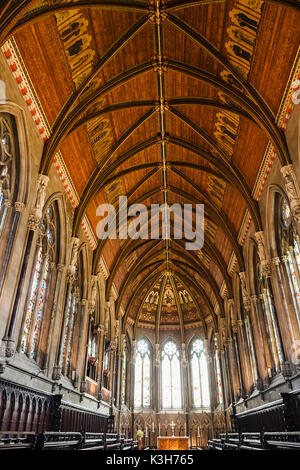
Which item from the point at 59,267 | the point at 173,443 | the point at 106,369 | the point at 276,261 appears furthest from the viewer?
the point at 173,443

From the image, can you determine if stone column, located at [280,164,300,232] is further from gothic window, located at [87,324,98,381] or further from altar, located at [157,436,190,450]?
altar, located at [157,436,190,450]

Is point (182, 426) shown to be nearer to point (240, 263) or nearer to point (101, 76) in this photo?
point (240, 263)

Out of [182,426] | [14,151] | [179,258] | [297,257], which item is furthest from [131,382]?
[14,151]

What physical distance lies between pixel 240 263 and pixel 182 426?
16336 mm

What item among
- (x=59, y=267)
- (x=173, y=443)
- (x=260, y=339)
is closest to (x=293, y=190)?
(x=260, y=339)

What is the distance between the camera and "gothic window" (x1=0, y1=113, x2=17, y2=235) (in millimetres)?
10477

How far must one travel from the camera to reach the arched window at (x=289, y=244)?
12156 millimetres

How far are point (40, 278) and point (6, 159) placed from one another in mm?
4396

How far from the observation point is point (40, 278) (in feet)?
42.0

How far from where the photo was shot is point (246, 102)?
1266 centimetres

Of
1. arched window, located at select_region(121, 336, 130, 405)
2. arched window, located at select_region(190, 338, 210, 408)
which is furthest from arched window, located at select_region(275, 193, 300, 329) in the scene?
arched window, located at select_region(190, 338, 210, 408)

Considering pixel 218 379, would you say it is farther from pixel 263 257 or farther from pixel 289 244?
pixel 289 244
